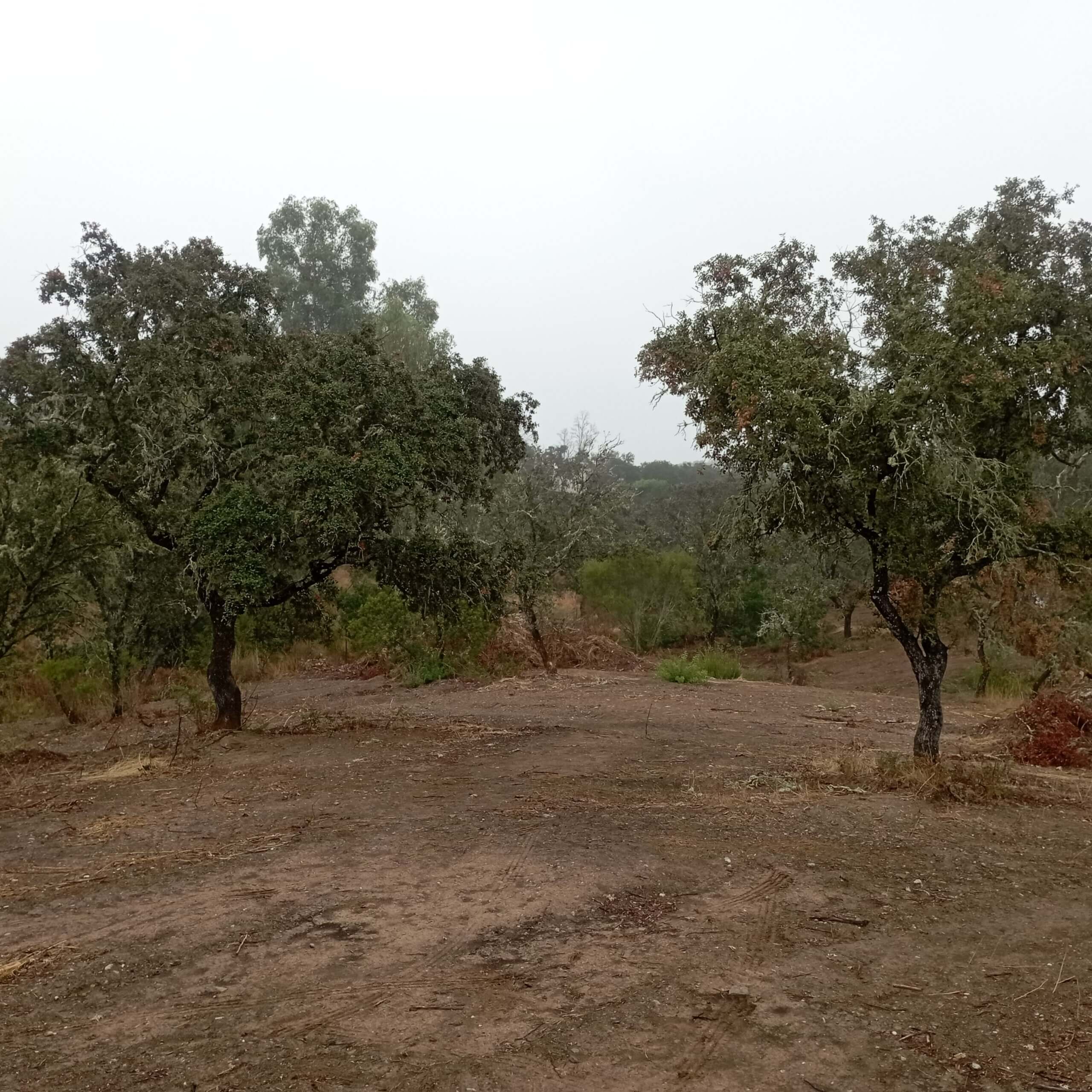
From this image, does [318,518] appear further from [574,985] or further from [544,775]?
[574,985]

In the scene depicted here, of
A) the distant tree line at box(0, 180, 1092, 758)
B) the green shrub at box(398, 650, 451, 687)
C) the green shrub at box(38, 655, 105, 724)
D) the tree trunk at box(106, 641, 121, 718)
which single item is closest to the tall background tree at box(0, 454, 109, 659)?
the distant tree line at box(0, 180, 1092, 758)

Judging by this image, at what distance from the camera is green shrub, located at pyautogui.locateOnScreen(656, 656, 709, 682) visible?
19.5 meters

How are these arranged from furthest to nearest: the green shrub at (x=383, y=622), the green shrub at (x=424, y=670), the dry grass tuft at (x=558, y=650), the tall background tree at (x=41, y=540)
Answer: the dry grass tuft at (x=558, y=650)
the green shrub at (x=383, y=622)
the green shrub at (x=424, y=670)
the tall background tree at (x=41, y=540)

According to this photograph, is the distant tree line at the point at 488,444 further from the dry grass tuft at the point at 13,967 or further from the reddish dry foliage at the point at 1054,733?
the dry grass tuft at the point at 13,967

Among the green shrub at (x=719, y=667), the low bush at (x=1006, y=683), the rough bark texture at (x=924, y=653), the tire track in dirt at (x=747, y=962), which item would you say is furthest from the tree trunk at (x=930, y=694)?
the green shrub at (x=719, y=667)

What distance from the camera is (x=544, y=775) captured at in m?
10.2

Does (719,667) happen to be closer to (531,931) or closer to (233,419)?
(233,419)

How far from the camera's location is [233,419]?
37.3 ft

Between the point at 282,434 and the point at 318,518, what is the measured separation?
4.00ft

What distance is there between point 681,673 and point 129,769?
38.2ft

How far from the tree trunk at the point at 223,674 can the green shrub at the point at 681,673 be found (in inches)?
372

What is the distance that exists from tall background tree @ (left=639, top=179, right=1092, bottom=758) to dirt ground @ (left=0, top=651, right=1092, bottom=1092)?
2.49 m

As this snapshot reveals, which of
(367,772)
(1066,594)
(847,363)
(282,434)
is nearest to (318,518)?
(282,434)

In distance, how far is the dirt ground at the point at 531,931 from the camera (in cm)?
412
